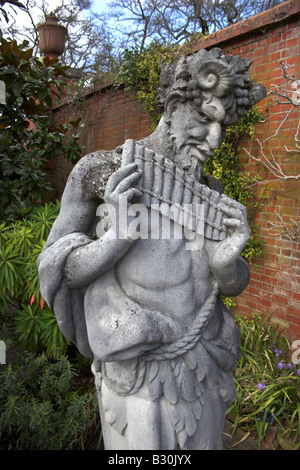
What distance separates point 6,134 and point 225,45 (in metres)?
3.07

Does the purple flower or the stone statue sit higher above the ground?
the stone statue

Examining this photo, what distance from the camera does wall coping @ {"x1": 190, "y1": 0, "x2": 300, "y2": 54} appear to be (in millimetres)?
3889

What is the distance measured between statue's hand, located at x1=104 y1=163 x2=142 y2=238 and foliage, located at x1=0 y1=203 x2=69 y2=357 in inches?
104

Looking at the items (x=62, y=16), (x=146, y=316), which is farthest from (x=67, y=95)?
(x=146, y=316)

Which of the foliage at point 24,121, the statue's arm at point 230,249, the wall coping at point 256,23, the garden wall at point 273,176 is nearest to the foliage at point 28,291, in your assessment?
the foliage at point 24,121

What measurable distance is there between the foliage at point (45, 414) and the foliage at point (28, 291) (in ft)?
1.09

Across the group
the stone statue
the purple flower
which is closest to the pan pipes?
the stone statue

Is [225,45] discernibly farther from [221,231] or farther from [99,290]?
[99,290]

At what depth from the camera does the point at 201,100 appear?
1.60 meters

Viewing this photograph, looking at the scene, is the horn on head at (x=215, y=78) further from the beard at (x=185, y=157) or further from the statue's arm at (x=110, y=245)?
the statue's arm at (x=110, y=245)

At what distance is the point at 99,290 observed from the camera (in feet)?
5.13

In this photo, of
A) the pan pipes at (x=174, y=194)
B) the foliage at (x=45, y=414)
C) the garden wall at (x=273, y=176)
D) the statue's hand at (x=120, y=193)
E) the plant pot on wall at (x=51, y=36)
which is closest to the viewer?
the statue's hand at (x=120, y=193)

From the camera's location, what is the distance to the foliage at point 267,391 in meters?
3.27

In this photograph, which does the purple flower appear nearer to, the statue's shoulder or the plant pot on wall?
the statue's shoulder
